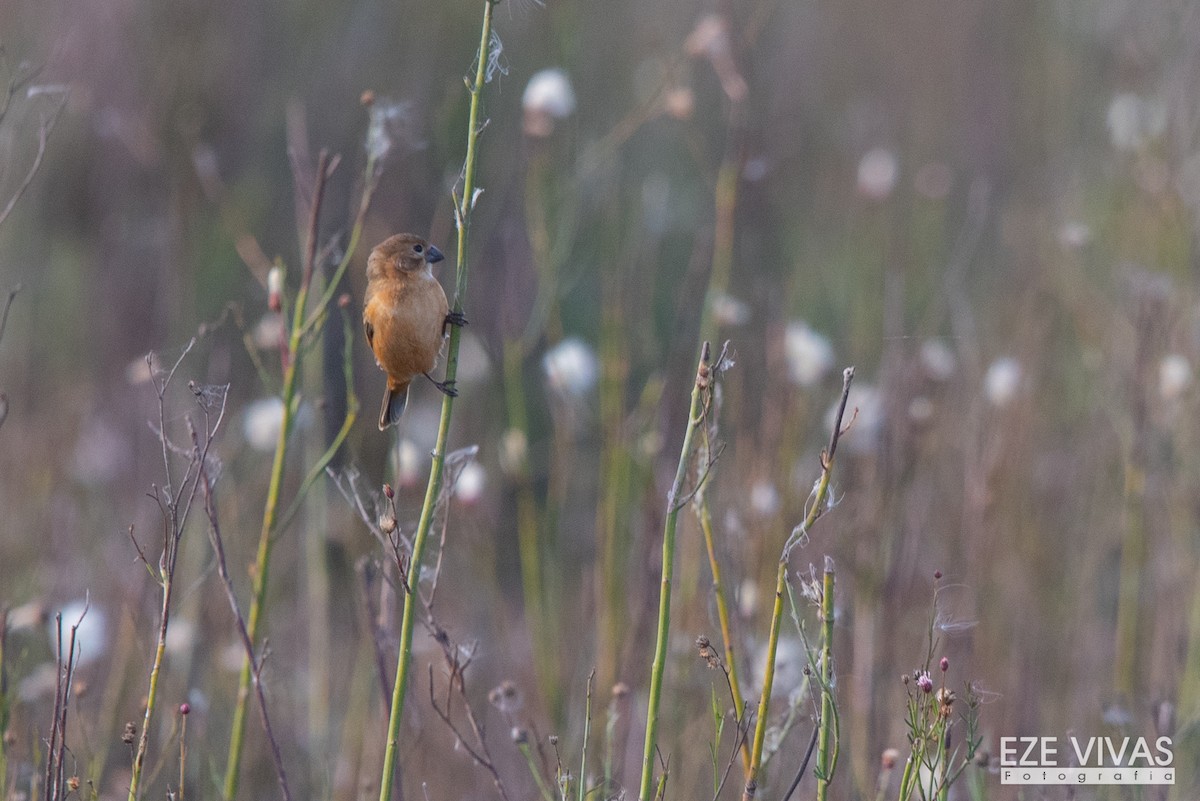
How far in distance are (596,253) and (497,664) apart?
250 centimetres

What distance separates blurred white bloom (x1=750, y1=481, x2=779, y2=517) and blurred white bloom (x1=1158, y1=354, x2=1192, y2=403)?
3.94 ft

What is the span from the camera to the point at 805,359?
3.37m

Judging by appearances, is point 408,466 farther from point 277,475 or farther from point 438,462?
point 438,462

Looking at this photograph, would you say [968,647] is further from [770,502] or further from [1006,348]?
[1006,348]

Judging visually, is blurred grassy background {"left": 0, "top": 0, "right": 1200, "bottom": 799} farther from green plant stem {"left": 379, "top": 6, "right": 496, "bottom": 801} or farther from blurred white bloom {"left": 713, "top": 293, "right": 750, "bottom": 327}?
green plant stem {"left": 379, "top": 6, "right": 496, "bottom": 801}

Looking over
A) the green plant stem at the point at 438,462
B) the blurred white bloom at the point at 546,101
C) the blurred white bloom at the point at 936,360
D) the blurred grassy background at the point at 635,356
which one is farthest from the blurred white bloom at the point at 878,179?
the green plant stem at the point at 438,462

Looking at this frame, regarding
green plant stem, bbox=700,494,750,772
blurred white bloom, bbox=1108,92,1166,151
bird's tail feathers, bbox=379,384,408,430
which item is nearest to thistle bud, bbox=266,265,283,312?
bird's tail feathers, bbox=379,384,408,430

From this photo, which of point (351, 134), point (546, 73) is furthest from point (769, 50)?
point (546, 73)

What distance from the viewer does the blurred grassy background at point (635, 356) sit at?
2756mm

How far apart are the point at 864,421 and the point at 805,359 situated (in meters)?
0.25

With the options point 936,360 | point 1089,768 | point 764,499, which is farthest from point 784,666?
point 936,360

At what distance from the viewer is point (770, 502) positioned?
2.69 metres

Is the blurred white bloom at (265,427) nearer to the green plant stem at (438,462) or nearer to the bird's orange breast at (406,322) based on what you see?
the bird's orange breast at (406,322)

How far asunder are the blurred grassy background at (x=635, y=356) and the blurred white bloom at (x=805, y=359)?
15 millimetres
